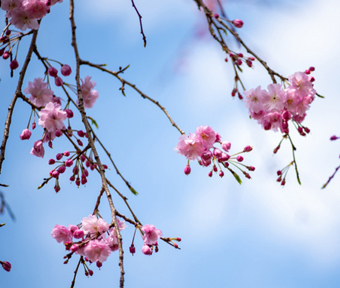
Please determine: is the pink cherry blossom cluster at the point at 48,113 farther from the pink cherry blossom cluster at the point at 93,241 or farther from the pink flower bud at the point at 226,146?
the pink flower bud at the point at 226,146

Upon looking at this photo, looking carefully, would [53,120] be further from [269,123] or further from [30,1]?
[269,123]

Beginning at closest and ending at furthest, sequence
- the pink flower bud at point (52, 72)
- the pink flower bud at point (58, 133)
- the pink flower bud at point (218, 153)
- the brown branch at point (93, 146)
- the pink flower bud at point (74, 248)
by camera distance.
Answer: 1. the brown branch at point (93, 146)
2. the pink flower bud at point (74, 248)
3. the pink flower bud at point (218, 153)
4. the pink flower bud at point (58, 133)
5. the pink flower bud at point (52, 72)

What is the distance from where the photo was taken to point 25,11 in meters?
3.05

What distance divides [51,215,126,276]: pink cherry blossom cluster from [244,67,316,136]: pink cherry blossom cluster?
1.17 metres

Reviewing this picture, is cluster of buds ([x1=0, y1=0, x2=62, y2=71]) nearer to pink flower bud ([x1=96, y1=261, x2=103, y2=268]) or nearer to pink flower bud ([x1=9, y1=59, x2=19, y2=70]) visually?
pink flower bud ([x1=9, y1=59, x2=19, y2=70])

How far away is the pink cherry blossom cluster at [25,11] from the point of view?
3064 millimetres

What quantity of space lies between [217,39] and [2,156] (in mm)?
1434

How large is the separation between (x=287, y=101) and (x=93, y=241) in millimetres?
1491

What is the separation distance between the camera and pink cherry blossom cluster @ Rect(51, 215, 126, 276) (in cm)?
248

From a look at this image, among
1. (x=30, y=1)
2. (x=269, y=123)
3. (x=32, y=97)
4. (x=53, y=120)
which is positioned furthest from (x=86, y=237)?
(x=30, y=1)

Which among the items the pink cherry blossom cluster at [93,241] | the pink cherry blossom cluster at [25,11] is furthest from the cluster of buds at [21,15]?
the pink cherry blossom cluster at [93,241]

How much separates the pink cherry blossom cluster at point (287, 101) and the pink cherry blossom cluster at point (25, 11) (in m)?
1.57

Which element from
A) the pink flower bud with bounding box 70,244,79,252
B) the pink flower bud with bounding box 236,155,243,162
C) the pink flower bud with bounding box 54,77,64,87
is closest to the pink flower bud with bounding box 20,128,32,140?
the pink flower bud with bounding box 54,77,64,87

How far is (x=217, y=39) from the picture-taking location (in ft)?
8.93
